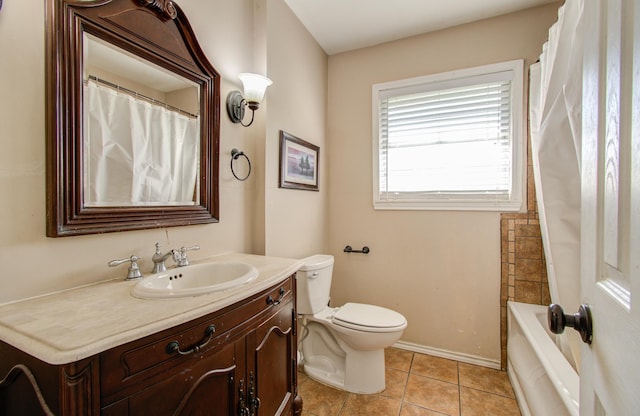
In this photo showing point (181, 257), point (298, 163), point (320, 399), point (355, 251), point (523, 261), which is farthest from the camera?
point (355, 251)

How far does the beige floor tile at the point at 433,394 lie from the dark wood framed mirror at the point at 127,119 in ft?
5.15

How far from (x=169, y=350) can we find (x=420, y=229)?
1.89 meters

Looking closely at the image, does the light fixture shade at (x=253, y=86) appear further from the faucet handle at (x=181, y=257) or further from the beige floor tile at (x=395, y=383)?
the beige floor tile at (x=395, y=383)

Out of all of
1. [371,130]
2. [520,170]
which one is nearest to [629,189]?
[520,170]

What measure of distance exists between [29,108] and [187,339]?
0.83 meters

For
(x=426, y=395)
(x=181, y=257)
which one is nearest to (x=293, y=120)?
(x=181, y=257)

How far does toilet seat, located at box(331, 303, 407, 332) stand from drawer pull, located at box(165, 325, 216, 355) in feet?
3.44

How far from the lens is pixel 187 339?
0.79 m

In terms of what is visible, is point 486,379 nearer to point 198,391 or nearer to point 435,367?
point 435,367

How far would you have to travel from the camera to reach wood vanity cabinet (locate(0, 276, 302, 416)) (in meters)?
0.60

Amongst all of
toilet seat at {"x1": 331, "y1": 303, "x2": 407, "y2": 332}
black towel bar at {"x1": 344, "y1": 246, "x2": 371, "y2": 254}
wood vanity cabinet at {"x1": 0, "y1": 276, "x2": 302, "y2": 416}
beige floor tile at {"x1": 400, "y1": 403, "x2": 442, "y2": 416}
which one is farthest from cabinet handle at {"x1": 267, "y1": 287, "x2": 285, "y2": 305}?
black towel bar at {"x1": 344, "y1": 246, "x2": 371, "y2": 254}

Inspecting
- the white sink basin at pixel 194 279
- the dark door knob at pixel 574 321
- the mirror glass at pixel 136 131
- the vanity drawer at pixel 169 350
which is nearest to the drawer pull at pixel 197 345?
the vanity drawer at pixel 169 350

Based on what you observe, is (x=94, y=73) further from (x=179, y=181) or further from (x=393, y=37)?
(x=393, y=37)

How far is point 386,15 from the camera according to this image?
6.57 feet
